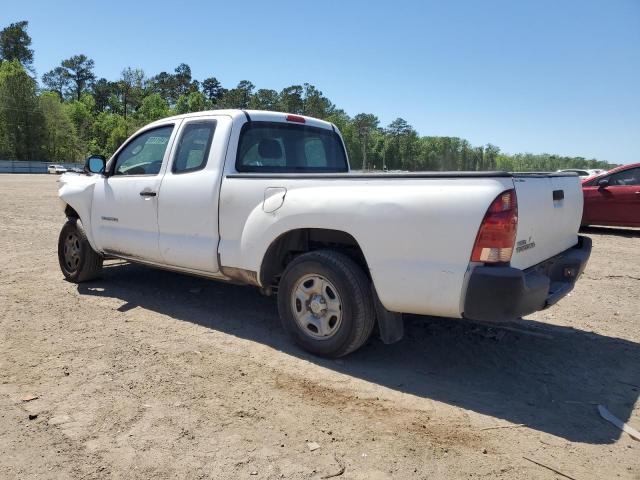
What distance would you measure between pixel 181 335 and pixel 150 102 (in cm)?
9632

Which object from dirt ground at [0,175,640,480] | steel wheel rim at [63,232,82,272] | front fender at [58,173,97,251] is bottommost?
dirt ground at [0,175,640,480]

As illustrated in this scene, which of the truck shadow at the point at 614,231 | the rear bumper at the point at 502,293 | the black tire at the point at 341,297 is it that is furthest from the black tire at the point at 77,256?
the truck shadow at the point at 614,231

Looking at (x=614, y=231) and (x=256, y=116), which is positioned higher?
(x=256, y=116)

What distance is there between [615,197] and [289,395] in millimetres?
10268

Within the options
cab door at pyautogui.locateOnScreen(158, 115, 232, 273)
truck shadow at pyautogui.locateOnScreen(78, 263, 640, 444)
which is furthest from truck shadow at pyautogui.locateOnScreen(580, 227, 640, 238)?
cab door at pyautogui.locateOnScreen(158, 115, 232, 273)

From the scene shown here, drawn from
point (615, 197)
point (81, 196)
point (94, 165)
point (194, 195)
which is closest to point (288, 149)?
point (194, 195)

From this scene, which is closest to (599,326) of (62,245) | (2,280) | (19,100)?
(62,245)

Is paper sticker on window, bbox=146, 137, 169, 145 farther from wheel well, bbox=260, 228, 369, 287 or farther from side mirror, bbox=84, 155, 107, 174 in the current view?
wheel well, bbox=260, 228, 369, 287

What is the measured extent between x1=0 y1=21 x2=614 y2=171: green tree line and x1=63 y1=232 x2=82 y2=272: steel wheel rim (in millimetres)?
61224

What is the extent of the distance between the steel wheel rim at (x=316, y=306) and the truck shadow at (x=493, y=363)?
247mm

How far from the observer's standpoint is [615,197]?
36.1ft

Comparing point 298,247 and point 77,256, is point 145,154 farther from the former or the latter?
A: point 298,247

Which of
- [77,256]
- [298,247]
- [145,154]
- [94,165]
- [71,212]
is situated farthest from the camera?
[71,212]

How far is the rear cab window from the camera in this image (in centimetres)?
473
